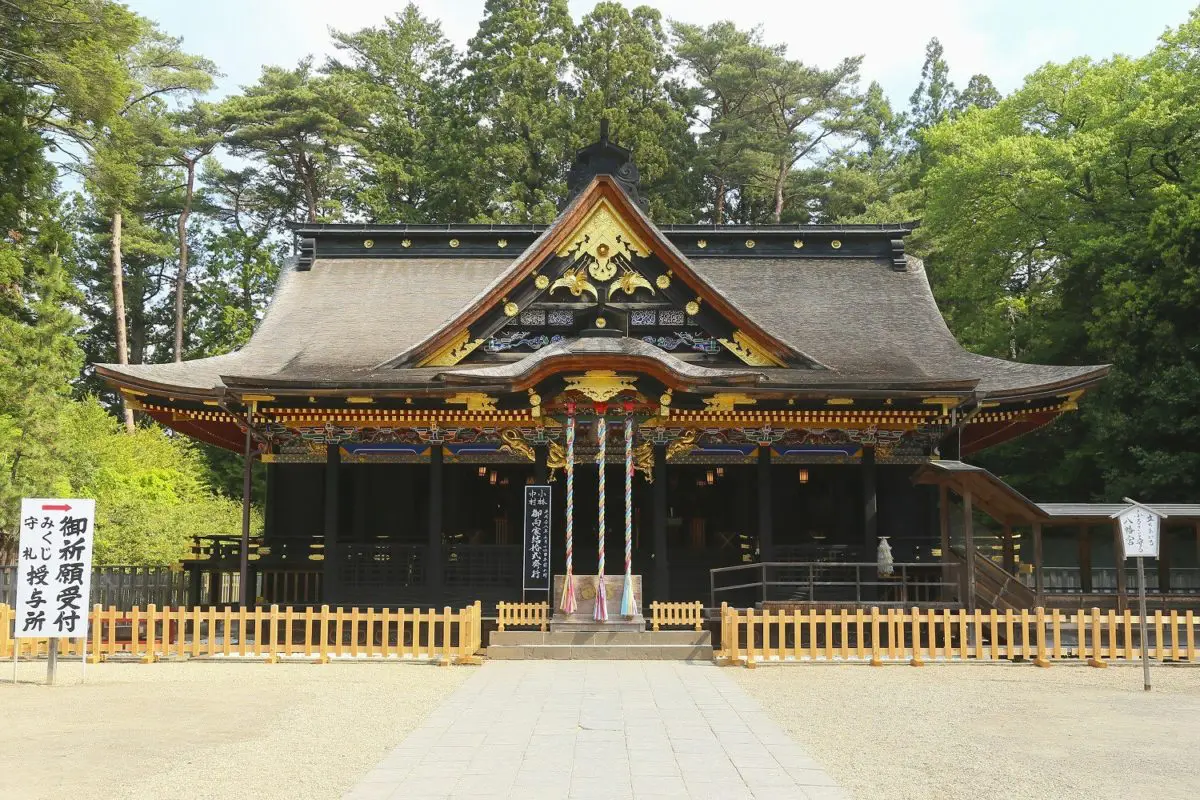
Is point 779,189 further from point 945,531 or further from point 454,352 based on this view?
point 945,531

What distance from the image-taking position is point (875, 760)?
7770 millimetres

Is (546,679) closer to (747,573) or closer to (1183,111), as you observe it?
(747,573)

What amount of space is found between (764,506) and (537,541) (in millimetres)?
4041

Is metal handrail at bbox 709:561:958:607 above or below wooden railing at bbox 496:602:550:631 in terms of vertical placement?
above

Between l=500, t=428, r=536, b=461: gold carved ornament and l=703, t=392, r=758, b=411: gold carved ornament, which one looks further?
l=500, t=428, r=536, b=461: gold carved ornament

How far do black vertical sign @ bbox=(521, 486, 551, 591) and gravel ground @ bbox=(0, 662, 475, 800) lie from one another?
3247 millimetres

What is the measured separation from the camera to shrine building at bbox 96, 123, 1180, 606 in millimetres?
16438

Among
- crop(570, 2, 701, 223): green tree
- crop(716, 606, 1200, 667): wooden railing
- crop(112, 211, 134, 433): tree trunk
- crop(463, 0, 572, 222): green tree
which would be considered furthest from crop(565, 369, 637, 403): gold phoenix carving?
crop(112, 211, 134, 433): tree trunk

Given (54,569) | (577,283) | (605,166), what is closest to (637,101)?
(605,166)

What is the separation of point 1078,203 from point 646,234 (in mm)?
20531

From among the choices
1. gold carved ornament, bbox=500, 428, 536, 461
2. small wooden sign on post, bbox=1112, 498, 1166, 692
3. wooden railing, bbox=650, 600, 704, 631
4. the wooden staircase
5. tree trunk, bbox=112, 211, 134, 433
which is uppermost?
tree trunk, bbox=112, 211, 134, 433

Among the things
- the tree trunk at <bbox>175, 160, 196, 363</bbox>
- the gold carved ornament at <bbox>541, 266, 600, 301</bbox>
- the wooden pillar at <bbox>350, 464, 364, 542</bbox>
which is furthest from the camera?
the tree trunk at <bbox>175, 160, 196, 363</bbox>

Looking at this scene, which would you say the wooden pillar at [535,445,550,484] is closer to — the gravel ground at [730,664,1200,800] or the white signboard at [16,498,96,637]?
the gravel ground at [730,664,1200,800]

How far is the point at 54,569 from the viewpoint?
40.1ft
